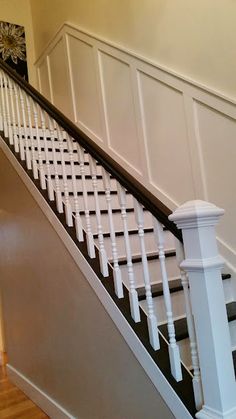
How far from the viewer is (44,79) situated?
468 cm

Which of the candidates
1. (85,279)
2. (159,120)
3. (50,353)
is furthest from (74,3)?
(50,353)

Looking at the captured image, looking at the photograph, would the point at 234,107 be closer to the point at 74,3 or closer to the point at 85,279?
the point at 85,279

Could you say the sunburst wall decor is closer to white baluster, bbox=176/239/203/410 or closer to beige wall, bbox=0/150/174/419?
beige wall, bbox=0/150/174/419

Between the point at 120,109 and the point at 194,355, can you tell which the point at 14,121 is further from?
the point at 194,355

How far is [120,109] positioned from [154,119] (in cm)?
51

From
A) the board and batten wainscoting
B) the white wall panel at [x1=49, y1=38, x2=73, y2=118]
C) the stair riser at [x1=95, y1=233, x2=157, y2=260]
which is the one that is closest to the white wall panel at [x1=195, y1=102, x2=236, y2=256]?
the board and batten wainscoting

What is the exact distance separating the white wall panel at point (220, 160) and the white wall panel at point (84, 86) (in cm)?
143

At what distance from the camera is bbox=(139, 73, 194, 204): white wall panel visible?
8.87 feet

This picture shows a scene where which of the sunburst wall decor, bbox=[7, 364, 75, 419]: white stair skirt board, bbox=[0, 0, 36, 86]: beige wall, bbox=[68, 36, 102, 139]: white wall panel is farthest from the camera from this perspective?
bbox=[0, 0, 36, 86]: beige wall

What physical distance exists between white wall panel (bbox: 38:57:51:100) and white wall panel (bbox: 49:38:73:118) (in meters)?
0.12

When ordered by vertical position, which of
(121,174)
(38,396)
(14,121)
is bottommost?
(38,396)

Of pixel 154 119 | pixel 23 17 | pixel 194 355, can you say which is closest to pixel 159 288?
pixel 194 355

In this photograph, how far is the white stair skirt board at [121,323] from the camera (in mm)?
1414

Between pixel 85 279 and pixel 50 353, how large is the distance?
827 millimetres
